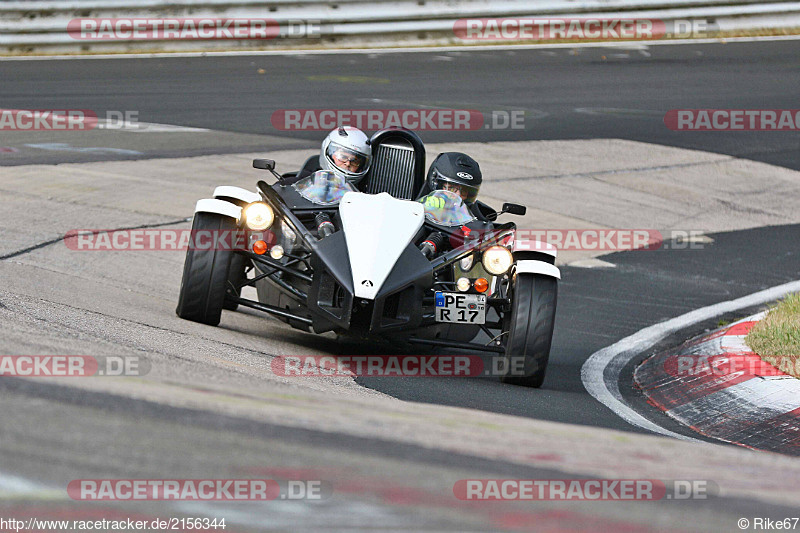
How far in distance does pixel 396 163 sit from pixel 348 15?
46.8 ft

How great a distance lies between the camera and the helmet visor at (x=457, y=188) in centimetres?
796

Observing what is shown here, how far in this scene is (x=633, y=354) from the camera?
319 inches

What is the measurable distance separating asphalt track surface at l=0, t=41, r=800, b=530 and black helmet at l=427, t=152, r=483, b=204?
4.57 feet

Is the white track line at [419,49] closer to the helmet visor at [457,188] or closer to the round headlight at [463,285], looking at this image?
the helmet visor at [457,188]

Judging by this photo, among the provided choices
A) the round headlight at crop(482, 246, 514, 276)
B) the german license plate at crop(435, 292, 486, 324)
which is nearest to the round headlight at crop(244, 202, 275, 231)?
the german license plate at crop(435, 292, 486, 324)

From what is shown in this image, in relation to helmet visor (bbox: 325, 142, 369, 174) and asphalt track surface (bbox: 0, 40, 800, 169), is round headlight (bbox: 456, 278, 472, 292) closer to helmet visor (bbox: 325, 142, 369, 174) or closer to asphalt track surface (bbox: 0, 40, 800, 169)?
helmet visor (bbox: 325, 142, 369, 174)

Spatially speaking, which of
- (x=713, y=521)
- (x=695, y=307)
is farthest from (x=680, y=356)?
(x=713, y=521)

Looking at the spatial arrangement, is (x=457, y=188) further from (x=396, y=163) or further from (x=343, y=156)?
(x=343, y=156)

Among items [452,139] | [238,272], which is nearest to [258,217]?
[238,272]

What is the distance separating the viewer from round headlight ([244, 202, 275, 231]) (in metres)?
7.30

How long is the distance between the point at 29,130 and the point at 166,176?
10.1 ft

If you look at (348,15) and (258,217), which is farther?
(348,15)

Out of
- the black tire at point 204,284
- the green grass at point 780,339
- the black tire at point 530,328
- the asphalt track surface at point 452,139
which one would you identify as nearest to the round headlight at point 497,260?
the black tire at point 530,328

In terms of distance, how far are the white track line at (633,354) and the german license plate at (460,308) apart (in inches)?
34.6
